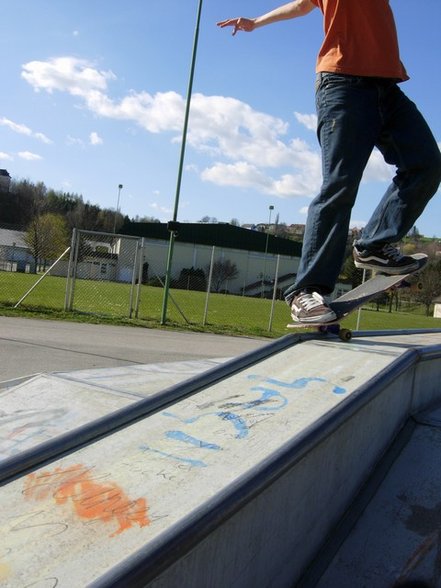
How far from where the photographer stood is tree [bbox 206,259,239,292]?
188 feet

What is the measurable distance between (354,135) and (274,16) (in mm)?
1114

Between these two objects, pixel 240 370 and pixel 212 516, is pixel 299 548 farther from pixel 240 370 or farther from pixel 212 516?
pixel 240 370

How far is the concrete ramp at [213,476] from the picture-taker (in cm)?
118

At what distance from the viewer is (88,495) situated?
140cm

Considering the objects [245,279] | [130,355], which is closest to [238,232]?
[245,279]

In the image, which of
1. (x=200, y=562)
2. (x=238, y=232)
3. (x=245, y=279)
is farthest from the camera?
(x=238, y=232)

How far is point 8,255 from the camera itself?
54.9 metres

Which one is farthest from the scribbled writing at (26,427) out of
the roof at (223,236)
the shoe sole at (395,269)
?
the roof at (223,236)

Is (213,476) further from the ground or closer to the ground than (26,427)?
further from the ground

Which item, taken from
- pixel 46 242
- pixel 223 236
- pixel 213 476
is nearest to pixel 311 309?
pixel 213 476

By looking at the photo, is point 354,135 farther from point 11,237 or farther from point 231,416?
point 11,237

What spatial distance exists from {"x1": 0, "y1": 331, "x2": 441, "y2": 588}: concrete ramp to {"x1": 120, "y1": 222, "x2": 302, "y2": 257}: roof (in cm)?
6846

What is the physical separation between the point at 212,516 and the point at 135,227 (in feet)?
241

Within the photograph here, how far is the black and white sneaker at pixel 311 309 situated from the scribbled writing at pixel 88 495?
162 cm
